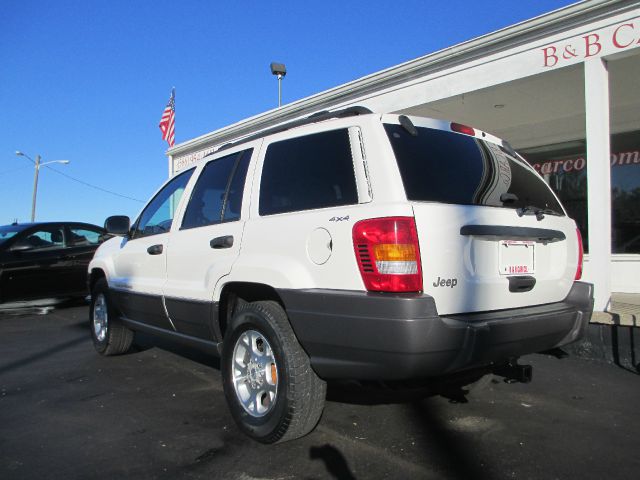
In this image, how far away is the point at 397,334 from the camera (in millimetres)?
2322

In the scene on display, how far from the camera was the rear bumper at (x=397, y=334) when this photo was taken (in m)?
2.33

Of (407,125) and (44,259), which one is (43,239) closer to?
(44,259)

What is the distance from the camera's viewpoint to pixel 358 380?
2.65 m

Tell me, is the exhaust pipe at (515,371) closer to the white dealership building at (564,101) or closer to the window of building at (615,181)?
the white dealership building at (564,101)

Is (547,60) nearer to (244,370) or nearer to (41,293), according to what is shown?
(244,370)

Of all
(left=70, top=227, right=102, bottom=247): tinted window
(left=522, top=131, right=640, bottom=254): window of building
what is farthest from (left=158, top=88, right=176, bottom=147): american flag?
(left=522, top=131, right=640, bottom=254): window of building

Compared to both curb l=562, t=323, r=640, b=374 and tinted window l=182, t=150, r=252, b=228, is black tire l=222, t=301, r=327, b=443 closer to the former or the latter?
tinted window l=182, t=150, r=252, b=228

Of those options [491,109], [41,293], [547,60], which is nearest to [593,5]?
[547,60]

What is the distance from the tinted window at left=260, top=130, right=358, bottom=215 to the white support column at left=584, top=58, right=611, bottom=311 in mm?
4364

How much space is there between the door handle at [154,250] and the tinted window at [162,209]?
15cm

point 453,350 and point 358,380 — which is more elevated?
point 453,350

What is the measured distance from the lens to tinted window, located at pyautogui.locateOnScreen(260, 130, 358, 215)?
2.76m

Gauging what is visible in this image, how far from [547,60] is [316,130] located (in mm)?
4942

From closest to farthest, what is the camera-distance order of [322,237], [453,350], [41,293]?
[453,350]
[322,237]
[41,293]
